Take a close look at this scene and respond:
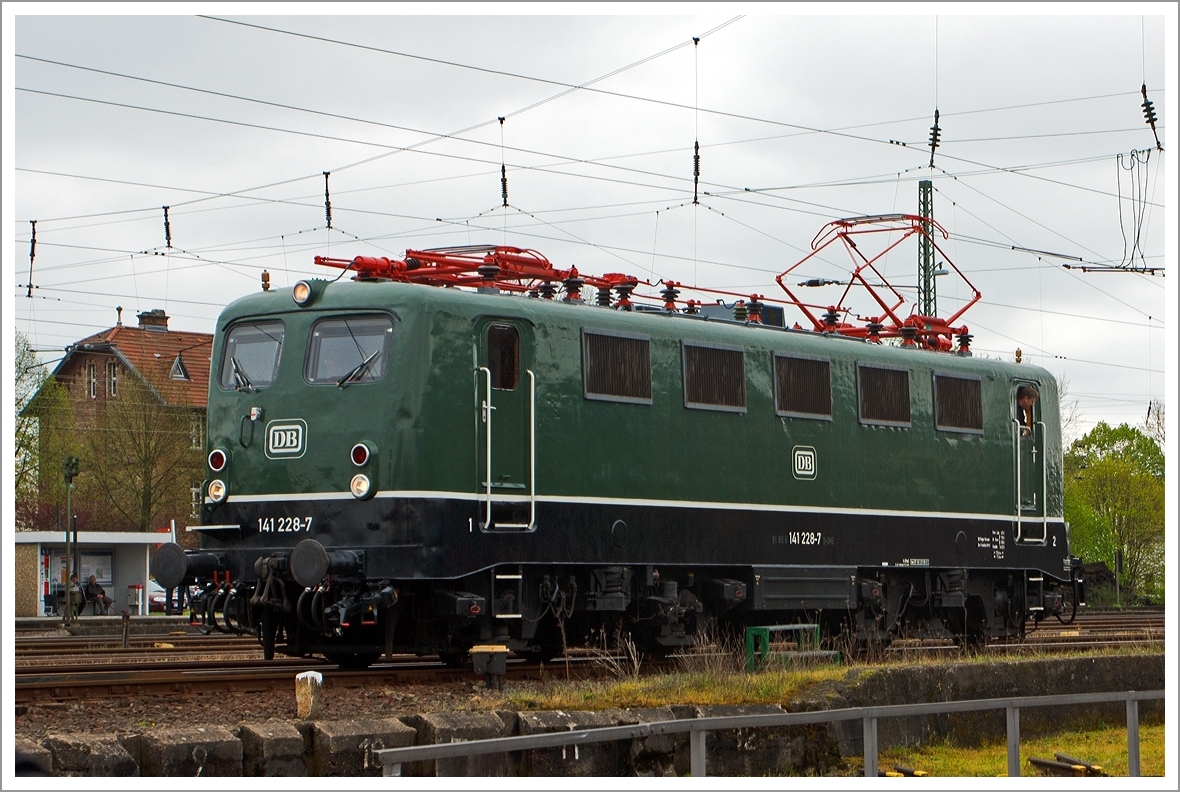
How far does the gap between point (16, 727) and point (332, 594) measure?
368cm

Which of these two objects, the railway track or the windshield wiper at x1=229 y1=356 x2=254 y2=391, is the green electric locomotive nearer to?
the windshield wiper at x1=229 y1=356 x2=254 y2=391

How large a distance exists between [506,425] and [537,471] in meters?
0.55

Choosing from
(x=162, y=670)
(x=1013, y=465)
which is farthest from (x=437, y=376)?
(x=1013, y=465)

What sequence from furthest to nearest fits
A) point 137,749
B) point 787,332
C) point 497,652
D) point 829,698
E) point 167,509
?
point 167,509, point 787,332, point 497,652, point 829,698, point 137,749

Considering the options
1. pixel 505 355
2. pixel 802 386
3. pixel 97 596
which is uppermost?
pixel 505 355

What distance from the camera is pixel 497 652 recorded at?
1369 cm

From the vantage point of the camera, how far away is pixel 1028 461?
67.8 ft

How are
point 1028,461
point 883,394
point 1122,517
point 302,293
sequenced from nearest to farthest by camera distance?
point 302,293 < point 883,394 < point 1028,461 < point 1122,517

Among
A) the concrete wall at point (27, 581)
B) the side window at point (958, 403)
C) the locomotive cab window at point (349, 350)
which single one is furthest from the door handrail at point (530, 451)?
the concrete wall at point (27, 581)

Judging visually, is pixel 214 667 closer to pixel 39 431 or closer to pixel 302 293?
pixel 302 293

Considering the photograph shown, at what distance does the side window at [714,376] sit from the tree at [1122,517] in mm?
41392

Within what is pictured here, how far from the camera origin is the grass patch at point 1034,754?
40.8 feet

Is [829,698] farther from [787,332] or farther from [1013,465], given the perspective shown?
[1013,465]

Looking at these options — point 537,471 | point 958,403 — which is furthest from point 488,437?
point 958,403
